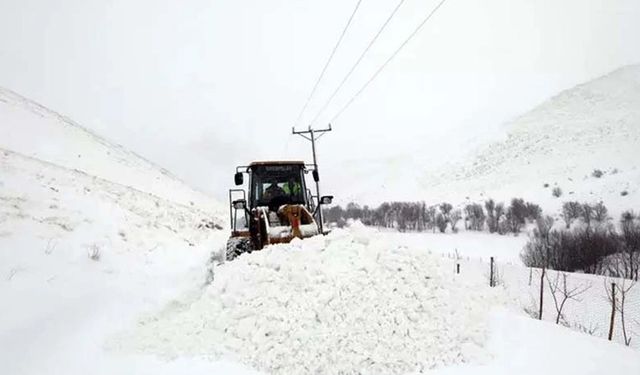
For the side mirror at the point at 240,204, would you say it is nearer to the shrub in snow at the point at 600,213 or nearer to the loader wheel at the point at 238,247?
the loader wheel at the point at 238,247

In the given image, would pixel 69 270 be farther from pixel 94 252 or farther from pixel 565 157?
pixel 565 157

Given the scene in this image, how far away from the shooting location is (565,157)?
2803 inches

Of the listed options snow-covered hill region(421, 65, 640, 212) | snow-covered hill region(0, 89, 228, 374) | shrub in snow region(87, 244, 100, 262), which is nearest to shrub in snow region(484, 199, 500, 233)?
snow-covered hill region(421, 65, 640, 212)

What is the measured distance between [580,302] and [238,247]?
14996 millimetres

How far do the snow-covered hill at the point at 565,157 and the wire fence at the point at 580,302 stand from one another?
1206 inches

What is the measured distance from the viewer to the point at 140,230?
1602cm

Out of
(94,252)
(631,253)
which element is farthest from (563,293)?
(94,252)

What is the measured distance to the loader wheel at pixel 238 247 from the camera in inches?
350

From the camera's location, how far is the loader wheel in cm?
888

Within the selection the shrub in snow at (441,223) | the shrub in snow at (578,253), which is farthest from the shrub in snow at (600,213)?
the shrub in snow at (441,223)

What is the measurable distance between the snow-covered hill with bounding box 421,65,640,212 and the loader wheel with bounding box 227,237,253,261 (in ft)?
157

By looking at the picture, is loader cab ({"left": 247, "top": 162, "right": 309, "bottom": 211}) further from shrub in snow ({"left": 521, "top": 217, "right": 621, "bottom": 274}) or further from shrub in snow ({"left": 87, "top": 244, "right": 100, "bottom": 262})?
shrub in snow ({"left": 521, "top": 217, "right": 621, "bottom": 274})

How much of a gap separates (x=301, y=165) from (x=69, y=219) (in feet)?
24.1

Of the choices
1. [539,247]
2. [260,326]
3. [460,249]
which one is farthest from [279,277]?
[460,249]
